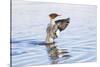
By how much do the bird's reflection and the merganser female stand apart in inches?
2.1

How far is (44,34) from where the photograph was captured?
212 centimetres

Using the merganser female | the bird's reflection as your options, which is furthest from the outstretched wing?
the bird's reflection

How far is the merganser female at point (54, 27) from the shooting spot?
215cm

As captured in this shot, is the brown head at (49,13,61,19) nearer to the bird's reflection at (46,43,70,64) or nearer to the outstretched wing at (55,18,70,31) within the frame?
the outstretched wing at (55,18,70,31)

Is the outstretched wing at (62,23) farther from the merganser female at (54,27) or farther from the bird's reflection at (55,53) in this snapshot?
the bird's reflection at (55,53)

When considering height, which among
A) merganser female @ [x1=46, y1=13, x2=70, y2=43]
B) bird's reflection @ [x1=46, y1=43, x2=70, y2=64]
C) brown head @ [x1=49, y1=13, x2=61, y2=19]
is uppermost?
brown head @ [x1=49, y1=13, x2=61, y2=19]

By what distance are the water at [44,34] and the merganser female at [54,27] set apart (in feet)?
0.12

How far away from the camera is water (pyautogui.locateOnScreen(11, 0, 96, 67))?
2.03m

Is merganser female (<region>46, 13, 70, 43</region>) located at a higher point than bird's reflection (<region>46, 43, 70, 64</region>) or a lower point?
higher

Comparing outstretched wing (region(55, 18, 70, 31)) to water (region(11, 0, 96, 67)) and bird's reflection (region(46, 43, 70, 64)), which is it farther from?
bird's reflection (region(46, 43, 70, 64))

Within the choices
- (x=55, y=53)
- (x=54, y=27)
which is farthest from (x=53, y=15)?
(x=55, y=53)

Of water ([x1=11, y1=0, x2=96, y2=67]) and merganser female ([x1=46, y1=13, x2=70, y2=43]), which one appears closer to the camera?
water ([x1=11, y1=0, x2=96, y2=67])

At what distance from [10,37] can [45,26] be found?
0.36 meters
